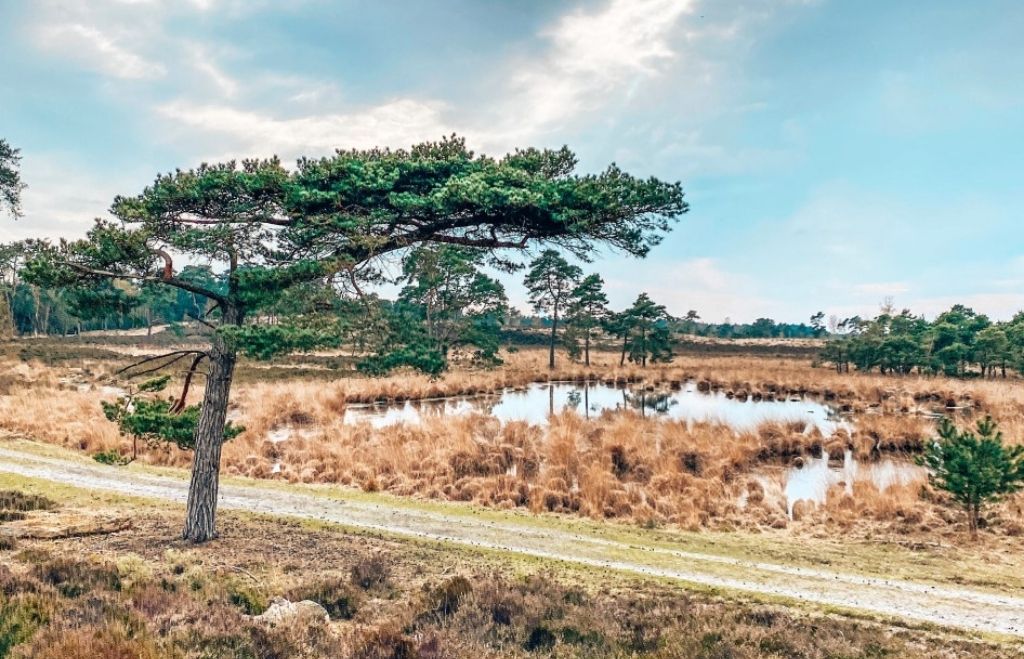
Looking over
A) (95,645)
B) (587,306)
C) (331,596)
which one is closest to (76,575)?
(95,645)

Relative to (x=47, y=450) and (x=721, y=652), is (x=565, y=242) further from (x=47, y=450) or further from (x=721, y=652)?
(x=47, y=450)

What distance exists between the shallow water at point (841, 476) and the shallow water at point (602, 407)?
4697 mm

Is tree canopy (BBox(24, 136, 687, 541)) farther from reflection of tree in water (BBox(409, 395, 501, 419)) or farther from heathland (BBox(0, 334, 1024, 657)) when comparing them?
reflection of tree in water (BBox(409, 395, 501, 419))

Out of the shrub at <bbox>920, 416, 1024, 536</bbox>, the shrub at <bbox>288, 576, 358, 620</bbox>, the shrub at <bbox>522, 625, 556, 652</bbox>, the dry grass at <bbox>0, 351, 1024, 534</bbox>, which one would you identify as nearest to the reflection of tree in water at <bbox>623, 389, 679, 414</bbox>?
the dry grass at <bbox>0, 351, 1024, 534</bbox>

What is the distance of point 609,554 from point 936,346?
49619 millimetres

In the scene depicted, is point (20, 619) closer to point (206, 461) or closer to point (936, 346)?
point (206, 461)

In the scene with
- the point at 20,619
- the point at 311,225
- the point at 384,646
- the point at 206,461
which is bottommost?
the point at 384,646

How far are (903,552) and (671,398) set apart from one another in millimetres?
23206

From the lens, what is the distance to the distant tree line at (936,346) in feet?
137

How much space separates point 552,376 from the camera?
43.1m

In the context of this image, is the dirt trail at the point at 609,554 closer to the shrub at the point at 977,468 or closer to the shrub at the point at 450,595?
the shrub at the point at 450,595

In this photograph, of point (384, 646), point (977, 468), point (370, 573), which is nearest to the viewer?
point (384, 646)

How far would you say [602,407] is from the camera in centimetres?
2945

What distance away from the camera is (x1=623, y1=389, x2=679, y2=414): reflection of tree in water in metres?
29.1
